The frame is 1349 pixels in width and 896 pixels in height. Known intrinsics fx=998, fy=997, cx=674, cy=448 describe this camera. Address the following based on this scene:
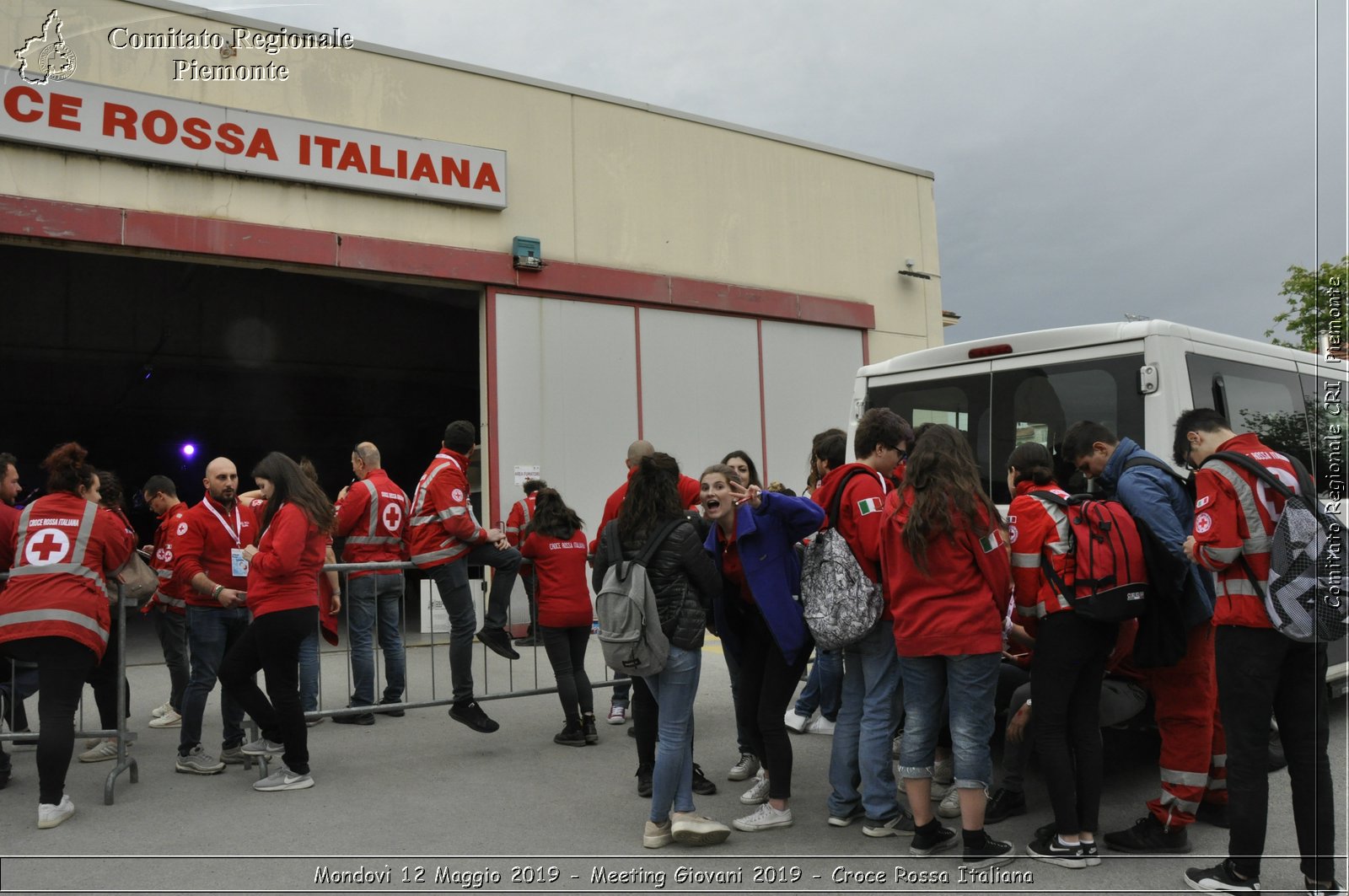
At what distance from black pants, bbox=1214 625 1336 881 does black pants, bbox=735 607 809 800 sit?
6.10 feet

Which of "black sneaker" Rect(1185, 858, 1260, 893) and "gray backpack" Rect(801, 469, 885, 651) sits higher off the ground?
"gray backpack" Rect(801, 469, 885, 651)

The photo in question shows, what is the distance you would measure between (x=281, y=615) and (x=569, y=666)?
6.35 ft

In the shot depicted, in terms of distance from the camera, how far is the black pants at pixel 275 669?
5.46 m

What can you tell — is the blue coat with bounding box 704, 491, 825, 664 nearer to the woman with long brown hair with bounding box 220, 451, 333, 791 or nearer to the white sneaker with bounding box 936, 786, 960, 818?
the white sneaker with bounding box 936, 786, 960, 818

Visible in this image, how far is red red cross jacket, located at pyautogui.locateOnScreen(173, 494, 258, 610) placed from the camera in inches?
236

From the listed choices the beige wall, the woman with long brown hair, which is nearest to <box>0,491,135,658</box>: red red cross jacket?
the woman with long brown hair

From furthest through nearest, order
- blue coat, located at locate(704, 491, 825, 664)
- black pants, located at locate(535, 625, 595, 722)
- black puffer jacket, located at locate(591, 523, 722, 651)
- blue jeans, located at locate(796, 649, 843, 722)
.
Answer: black pants, located at locate(535, 625, 595, 722), blue jeans, located at locate(796, 649, 843, 722), blue coat, located at locate(704, 491, 825, 664), black puffer jacket, located at locate(591, 523, 722, 651)

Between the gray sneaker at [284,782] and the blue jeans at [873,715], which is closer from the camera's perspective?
the blue jeans at [873,715]

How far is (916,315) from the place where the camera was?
1548 centimetres

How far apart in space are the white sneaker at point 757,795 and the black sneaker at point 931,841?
0.93 m

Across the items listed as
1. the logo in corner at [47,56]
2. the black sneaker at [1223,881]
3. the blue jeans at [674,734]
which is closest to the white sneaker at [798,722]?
the blue jeans at [674,734]

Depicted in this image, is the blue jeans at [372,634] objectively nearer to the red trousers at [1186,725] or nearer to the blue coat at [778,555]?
the blue coat at [778,555]

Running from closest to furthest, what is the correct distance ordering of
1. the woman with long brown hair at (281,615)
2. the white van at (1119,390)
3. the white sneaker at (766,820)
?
the white sneaker at (766,820) < the woman with long brown hair at (281,615) < the white van at (1119,390)

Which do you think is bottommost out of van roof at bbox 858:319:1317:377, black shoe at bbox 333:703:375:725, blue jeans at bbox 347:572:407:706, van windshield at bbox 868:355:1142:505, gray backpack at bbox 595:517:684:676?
black shoe at bbox 333:703:375:725
